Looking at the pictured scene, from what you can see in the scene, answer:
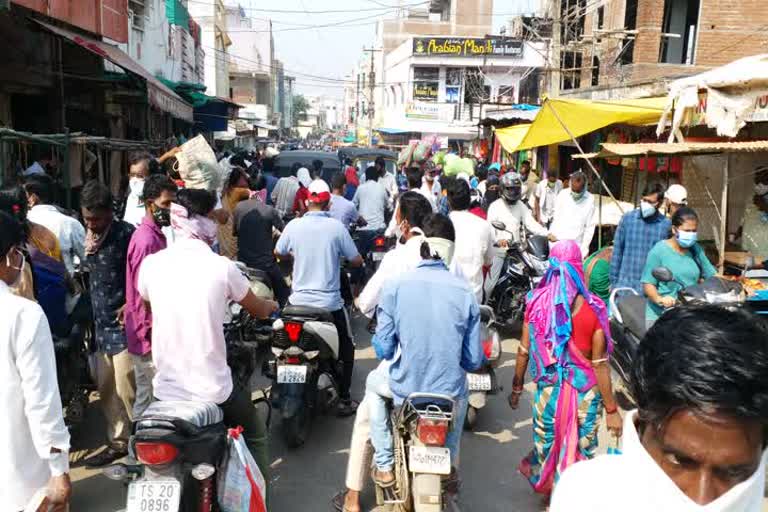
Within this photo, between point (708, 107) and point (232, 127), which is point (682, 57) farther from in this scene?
point (232, 127)

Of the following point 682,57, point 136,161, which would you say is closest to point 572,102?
point 136,161

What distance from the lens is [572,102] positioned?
27.9ft

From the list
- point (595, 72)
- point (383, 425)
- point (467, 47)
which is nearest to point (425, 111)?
point (467, 47)

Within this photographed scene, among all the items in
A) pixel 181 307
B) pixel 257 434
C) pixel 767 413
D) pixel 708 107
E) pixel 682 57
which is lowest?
pixel 257 434

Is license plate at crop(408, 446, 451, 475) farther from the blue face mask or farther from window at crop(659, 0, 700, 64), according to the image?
window at crop(659, 0, 700, 64)

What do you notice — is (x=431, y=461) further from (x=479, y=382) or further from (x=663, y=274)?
(x=663, y=274)

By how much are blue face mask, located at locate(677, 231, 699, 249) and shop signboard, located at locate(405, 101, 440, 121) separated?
35.5m

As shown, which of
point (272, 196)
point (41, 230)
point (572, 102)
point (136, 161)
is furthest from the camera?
point (272, 196)

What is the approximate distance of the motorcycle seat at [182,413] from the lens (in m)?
2.78

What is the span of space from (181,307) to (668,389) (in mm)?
2350

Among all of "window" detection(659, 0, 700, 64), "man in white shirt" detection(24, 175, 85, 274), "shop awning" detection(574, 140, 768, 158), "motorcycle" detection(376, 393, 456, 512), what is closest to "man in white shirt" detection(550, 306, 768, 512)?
"motorcycle" detection(376, 393, 456, 512)

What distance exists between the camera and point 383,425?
3461mm

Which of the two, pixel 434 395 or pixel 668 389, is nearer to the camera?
pixel 668 389

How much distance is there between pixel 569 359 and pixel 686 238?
198cm
